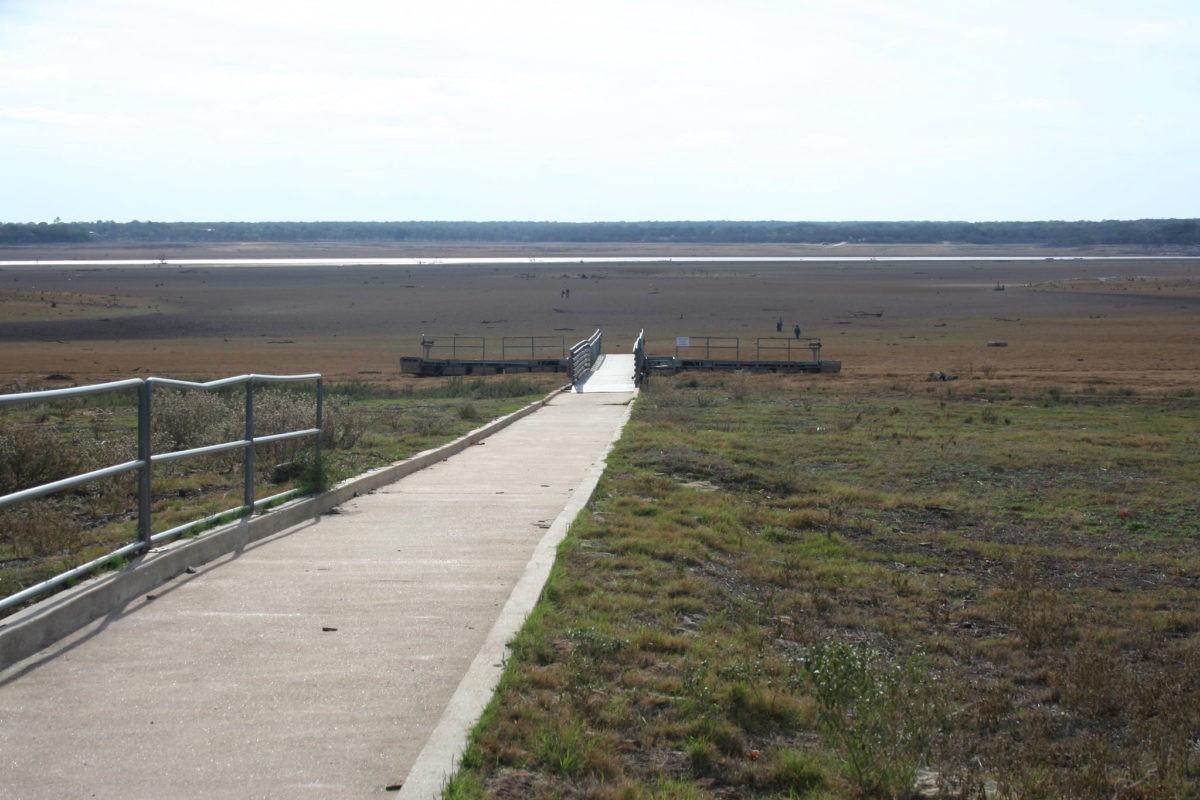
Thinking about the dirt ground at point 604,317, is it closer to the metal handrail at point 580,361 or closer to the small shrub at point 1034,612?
the metal handrail at point 580,361

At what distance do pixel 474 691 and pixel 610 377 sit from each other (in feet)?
91.9

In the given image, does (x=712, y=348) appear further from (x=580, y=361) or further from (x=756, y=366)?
(x=580, y=361)

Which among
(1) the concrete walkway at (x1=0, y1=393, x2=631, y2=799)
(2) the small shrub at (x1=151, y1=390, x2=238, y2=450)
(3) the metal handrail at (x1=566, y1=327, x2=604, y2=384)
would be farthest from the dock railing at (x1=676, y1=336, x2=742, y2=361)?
(1) the concrete walkway at (x1=0, y1=393, x2=631, y2=799)

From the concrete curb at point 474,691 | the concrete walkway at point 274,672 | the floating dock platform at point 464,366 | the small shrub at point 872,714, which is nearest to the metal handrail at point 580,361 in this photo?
the floating dock platform at point 464,366

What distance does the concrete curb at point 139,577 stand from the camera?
19.4ft

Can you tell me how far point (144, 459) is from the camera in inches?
289

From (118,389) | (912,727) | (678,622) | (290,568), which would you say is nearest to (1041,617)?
(678,622)

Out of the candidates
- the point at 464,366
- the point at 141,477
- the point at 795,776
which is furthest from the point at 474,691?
the point at 464,366

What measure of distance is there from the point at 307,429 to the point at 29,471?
3087 millimetres

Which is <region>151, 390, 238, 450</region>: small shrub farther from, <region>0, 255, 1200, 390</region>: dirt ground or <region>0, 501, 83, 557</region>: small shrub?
<region>0, 255, 1200, 390</region>: dirt ground

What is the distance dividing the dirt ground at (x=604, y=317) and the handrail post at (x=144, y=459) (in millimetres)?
29688

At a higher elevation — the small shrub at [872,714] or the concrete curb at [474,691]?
the concrete curb at [474,691]

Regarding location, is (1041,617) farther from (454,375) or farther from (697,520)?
(454,375)

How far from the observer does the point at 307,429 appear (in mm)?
11414
